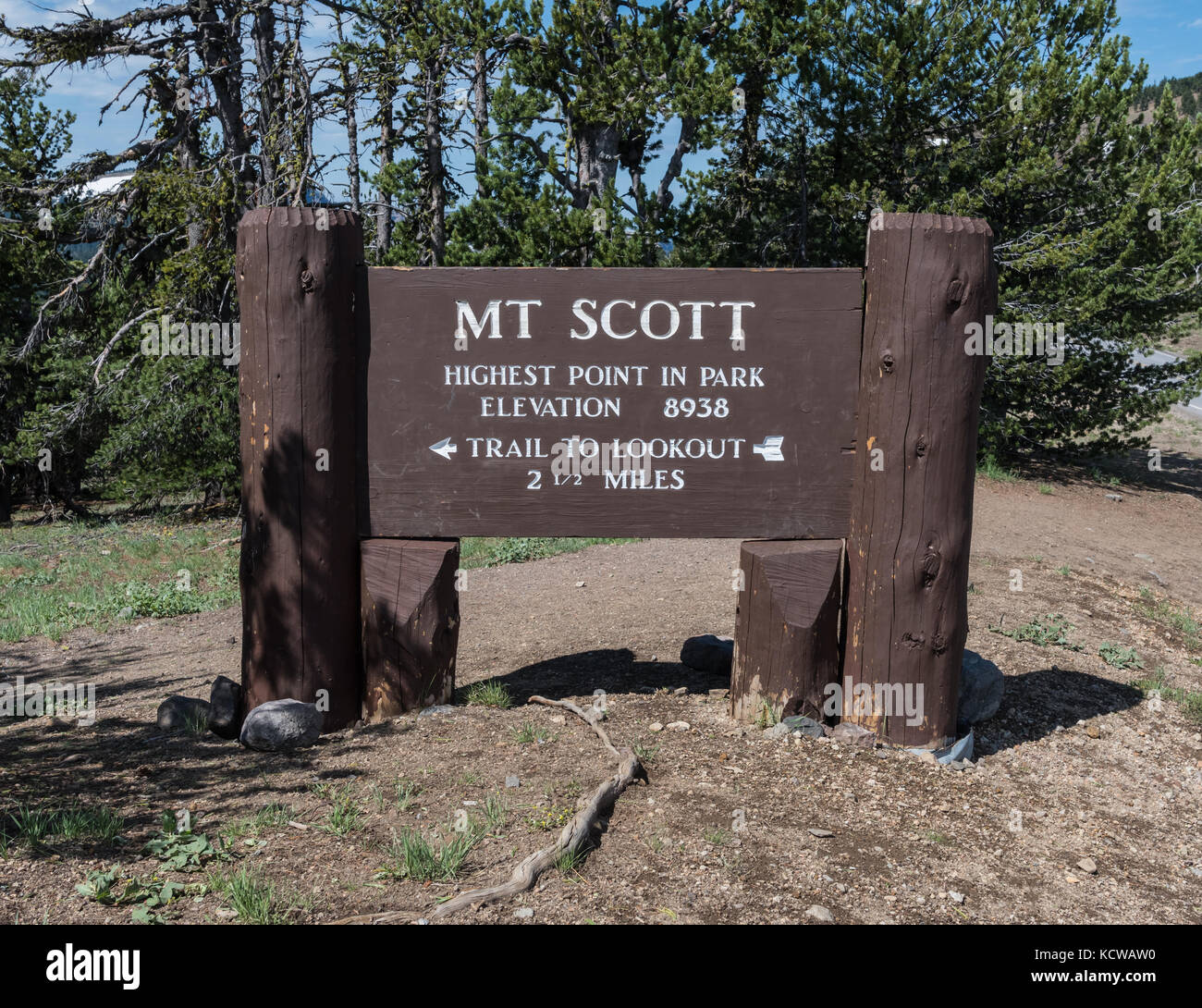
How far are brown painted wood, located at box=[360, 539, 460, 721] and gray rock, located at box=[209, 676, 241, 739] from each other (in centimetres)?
61

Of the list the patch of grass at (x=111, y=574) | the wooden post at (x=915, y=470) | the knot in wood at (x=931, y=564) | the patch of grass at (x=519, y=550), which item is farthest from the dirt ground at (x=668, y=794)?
the patch of grass at (x=519, y=550)

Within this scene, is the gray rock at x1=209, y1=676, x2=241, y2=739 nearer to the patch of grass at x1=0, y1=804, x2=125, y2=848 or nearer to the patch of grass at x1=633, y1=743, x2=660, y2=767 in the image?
the patch of grass at x1=0, y1=804, x2=125, y2=848

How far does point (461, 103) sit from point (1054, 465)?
11.5 m

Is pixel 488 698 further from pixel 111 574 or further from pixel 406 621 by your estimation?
pixel 111 574

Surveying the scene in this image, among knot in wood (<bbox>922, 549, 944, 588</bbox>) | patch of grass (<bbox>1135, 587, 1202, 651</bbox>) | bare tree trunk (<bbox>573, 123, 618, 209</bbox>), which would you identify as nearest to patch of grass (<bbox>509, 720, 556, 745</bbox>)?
knot in wood (<bbox>922, 549, 944, 588</bbox>)

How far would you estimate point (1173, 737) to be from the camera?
18.3 ft

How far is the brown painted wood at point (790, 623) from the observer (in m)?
→ 4.77

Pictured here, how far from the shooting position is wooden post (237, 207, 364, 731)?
458 centimetres

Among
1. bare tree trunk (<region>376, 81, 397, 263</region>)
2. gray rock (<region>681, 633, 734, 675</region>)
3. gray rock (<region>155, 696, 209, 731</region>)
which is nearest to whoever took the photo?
gray rock (<region>155, 696, 209, 731</region>)

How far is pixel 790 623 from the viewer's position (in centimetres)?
477

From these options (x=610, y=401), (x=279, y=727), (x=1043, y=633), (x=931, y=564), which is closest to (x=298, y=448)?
(x=279, y=727)

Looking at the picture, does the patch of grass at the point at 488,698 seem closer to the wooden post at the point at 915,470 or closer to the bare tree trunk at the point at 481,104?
the wooden post at the point at 915,470

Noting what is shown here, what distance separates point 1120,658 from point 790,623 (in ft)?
11.6

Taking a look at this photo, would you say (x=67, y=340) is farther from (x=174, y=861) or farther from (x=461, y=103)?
(x=174, y=861)
